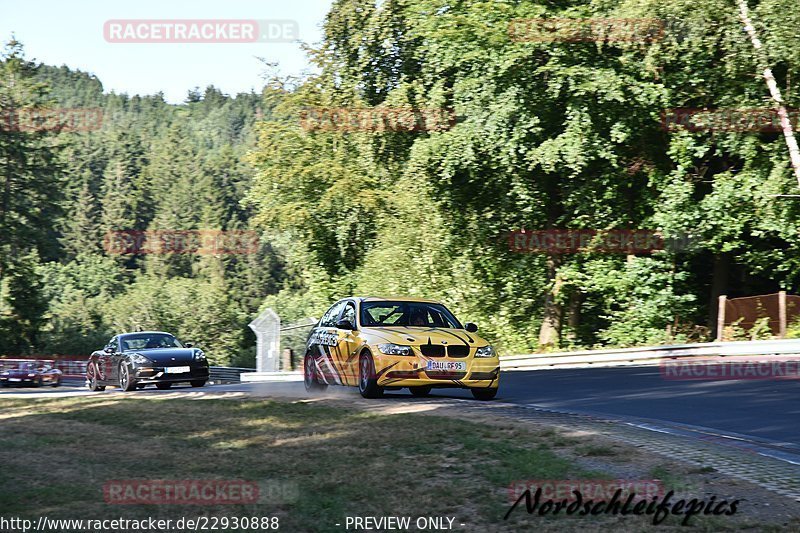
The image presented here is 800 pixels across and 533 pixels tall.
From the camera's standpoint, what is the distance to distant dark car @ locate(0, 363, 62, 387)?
4294cm

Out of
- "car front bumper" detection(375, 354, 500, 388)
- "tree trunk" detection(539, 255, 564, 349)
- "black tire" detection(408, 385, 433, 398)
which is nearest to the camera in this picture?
"car front bumper" detection(375, 354, 500, 388)

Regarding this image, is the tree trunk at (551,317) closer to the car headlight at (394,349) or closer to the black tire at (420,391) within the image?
the black tire at (420,391)

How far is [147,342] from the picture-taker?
81.1 feet

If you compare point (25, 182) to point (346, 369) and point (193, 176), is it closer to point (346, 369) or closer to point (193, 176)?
point (346, 369)

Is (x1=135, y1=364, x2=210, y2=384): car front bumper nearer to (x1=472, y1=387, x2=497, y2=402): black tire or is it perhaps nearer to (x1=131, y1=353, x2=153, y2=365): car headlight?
(x1=131, y1=353, x2=153, y2=365): car headlight

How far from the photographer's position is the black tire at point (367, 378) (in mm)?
16422

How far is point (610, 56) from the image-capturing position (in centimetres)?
3053

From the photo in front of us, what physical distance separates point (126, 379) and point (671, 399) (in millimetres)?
12611

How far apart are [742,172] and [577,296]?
7852 millimetres

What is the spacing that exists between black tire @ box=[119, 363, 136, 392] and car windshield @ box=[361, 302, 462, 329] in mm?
8012

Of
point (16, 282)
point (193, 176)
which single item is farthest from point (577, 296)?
point (193, 176)

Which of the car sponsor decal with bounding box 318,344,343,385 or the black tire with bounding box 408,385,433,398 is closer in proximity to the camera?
the black tire with bounding box 408,385,433,398

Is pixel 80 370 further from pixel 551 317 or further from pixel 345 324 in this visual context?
pixel 345 324

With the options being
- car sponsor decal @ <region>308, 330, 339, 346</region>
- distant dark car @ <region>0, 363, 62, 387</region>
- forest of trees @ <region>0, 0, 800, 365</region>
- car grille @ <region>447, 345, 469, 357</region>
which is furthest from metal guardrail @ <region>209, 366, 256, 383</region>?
car grille @ <region>447, 345, 469, 357</region>
